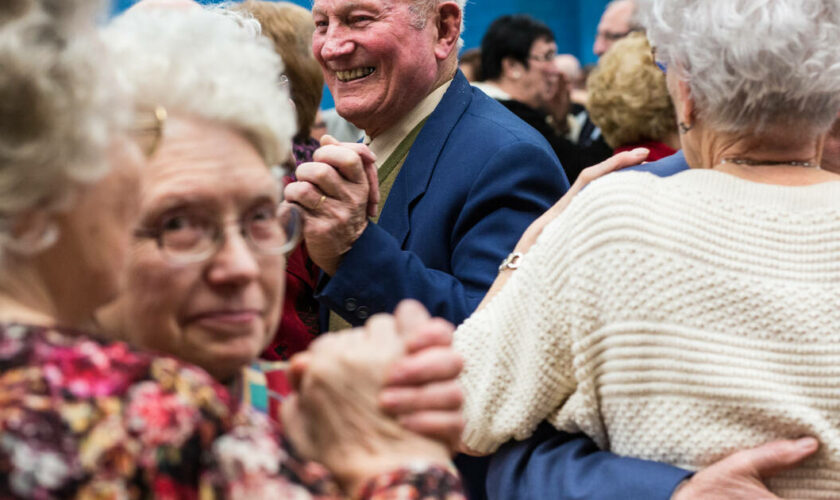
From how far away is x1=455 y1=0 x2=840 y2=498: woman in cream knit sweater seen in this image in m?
1.86

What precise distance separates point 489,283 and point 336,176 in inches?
17.6

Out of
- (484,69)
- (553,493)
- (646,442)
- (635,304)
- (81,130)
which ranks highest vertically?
(81,130)

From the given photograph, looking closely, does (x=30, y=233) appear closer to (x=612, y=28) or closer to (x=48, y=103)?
(x=48, y=103)

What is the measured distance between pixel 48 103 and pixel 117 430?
359 millimetres

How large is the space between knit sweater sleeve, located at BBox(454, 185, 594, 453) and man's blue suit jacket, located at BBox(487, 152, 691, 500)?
0.16 feet

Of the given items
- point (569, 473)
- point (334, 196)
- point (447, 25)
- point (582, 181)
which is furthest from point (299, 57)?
point (569, 473)

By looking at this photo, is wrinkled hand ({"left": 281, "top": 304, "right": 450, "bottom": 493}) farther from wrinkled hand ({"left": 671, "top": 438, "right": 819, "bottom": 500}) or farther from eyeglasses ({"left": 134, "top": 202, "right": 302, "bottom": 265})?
wrinkled hand ({"left": 671, "top": 438, "right": 819, "bottom": 500})

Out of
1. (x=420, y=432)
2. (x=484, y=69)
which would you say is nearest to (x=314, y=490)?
(x=420, y=432)

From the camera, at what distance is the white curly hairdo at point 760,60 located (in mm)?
1935

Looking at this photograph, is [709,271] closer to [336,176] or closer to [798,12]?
[798,12]

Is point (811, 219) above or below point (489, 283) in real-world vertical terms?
above

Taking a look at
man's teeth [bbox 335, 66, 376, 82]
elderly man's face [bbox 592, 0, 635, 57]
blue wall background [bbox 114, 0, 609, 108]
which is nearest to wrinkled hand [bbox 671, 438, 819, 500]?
man's teeth [bbox 335, 66, 376, 82]

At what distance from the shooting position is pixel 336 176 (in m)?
2.42

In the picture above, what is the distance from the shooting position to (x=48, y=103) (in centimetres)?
112
